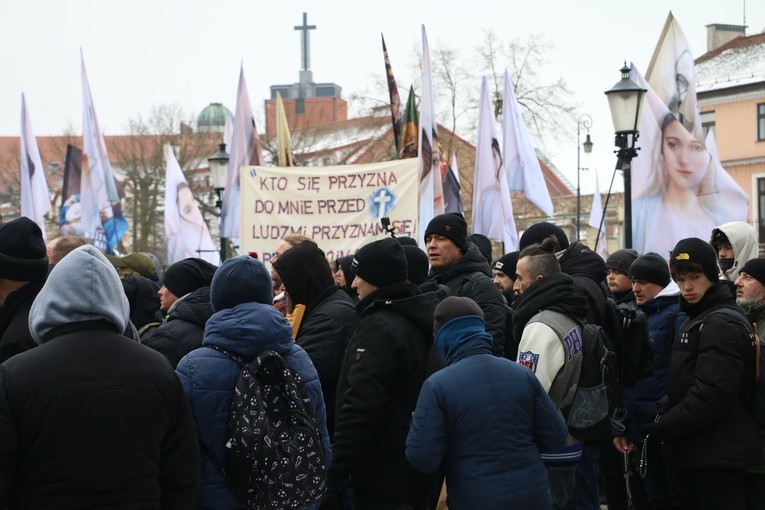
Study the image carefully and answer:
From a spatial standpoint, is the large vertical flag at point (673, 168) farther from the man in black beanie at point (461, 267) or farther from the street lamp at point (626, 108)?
the man in black beanie at point (461, 267)

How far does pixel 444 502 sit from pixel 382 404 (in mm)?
1247

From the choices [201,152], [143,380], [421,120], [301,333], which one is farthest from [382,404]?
[201,152]

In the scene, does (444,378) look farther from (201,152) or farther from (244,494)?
(201,152)

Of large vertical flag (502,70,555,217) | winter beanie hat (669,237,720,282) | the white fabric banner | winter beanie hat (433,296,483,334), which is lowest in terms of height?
winter beanie hat (433,296,483,334)

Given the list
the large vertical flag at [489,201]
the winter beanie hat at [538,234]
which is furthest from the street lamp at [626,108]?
the winter beanie hat at [538,234]

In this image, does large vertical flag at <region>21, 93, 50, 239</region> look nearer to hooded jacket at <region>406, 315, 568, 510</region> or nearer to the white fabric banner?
the white fabric banner

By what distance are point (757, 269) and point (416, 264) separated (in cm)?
205

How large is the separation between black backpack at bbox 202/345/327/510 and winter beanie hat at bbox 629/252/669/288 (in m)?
3.66

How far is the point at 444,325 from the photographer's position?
15.6 feet

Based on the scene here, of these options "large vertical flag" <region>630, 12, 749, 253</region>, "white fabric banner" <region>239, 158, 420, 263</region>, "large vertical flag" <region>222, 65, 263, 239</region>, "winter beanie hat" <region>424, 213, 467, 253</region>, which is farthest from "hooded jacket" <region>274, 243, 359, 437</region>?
"large vertical flag" <region>222, 65, 263, 239</region>

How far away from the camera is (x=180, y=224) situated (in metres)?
18.1

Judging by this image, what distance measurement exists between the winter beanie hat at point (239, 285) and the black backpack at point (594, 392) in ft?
6.60

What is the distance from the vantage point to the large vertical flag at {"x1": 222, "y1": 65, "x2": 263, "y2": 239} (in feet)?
49.4

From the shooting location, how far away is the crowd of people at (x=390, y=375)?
329cm
